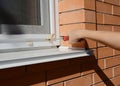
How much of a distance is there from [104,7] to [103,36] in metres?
0.66

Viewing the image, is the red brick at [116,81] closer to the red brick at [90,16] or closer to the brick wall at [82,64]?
the brick wall at [82,64]

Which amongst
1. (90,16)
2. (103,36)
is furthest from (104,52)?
(103,36)

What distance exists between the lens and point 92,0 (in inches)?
62.4

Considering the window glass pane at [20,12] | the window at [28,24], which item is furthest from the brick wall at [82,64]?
the window glass pane at [20,12]

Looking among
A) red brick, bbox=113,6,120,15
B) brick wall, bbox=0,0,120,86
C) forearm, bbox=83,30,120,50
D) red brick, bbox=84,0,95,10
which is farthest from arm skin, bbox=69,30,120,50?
red brick, bbox=113,6,120,15

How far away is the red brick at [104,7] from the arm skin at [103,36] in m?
0.43

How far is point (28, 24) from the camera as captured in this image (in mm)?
1360

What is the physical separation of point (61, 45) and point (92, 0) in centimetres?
36

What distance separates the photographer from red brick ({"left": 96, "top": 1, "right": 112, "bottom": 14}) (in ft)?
5.45

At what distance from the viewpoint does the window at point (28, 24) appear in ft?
4.07

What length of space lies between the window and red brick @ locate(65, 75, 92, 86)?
0.80ft

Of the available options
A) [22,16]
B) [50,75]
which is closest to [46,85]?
[50,75]

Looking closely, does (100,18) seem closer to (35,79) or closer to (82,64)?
(82,64)

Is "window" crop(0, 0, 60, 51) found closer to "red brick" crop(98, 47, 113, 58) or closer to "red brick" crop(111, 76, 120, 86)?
"red brick" crop(98, 47, 113, 58)
